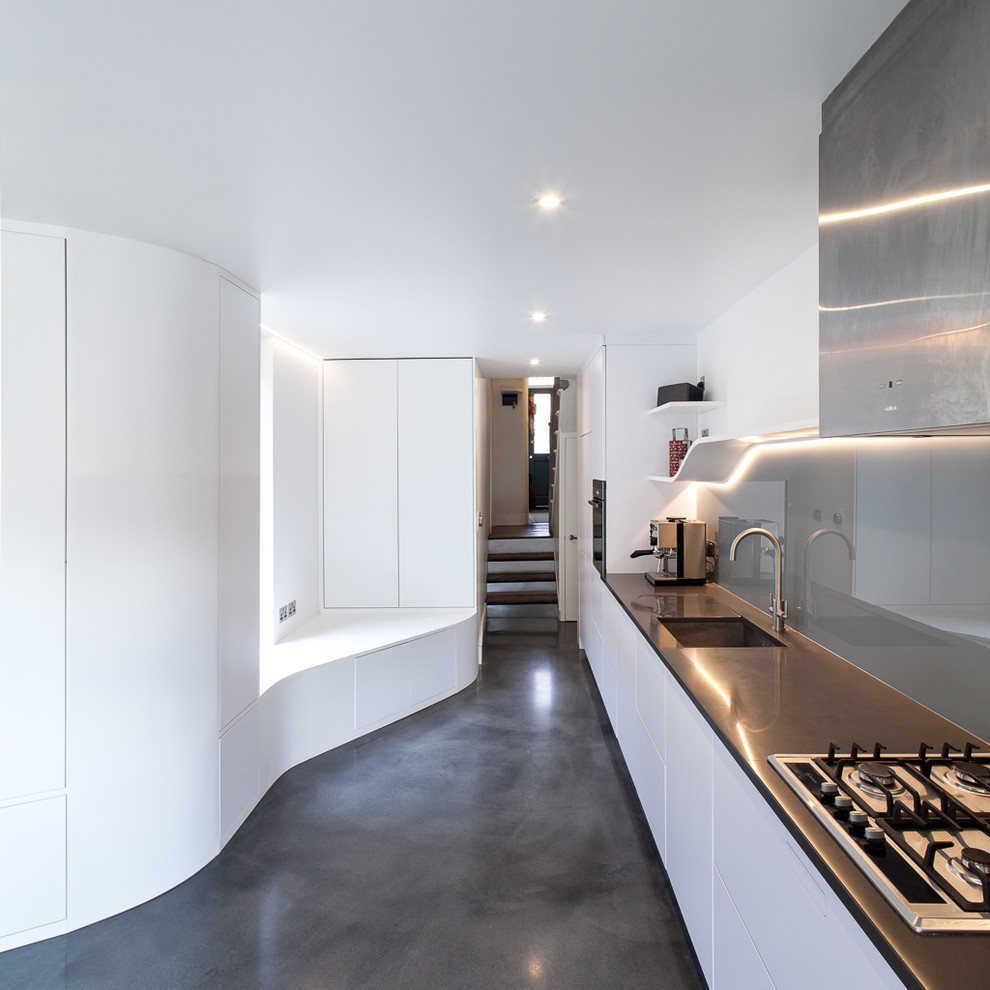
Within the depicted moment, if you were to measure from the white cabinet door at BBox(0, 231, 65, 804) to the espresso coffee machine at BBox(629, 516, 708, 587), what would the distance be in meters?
2.88

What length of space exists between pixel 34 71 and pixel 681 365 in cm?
348

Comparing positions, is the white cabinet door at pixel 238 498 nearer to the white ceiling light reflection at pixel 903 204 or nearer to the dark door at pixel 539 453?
the white ceiling light reflection at pixel 903 204

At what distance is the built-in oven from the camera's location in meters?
4.14

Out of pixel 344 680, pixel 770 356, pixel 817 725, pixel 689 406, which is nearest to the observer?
pixel 817 725

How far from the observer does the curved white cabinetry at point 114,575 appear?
7.00ft

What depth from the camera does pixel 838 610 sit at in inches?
86.7

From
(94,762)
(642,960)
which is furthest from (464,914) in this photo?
(94,762)

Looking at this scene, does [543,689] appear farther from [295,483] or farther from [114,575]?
[114,575]

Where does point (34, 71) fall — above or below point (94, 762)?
above

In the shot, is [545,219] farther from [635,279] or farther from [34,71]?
[34,71]

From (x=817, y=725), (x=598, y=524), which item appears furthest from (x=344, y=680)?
(x=817, y=725)

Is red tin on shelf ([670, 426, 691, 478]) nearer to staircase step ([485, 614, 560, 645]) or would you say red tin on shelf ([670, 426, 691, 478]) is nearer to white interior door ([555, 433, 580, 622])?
white interior door ([555, 433, 580, 622])

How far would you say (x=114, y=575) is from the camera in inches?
89.6

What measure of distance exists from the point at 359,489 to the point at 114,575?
2.56m
